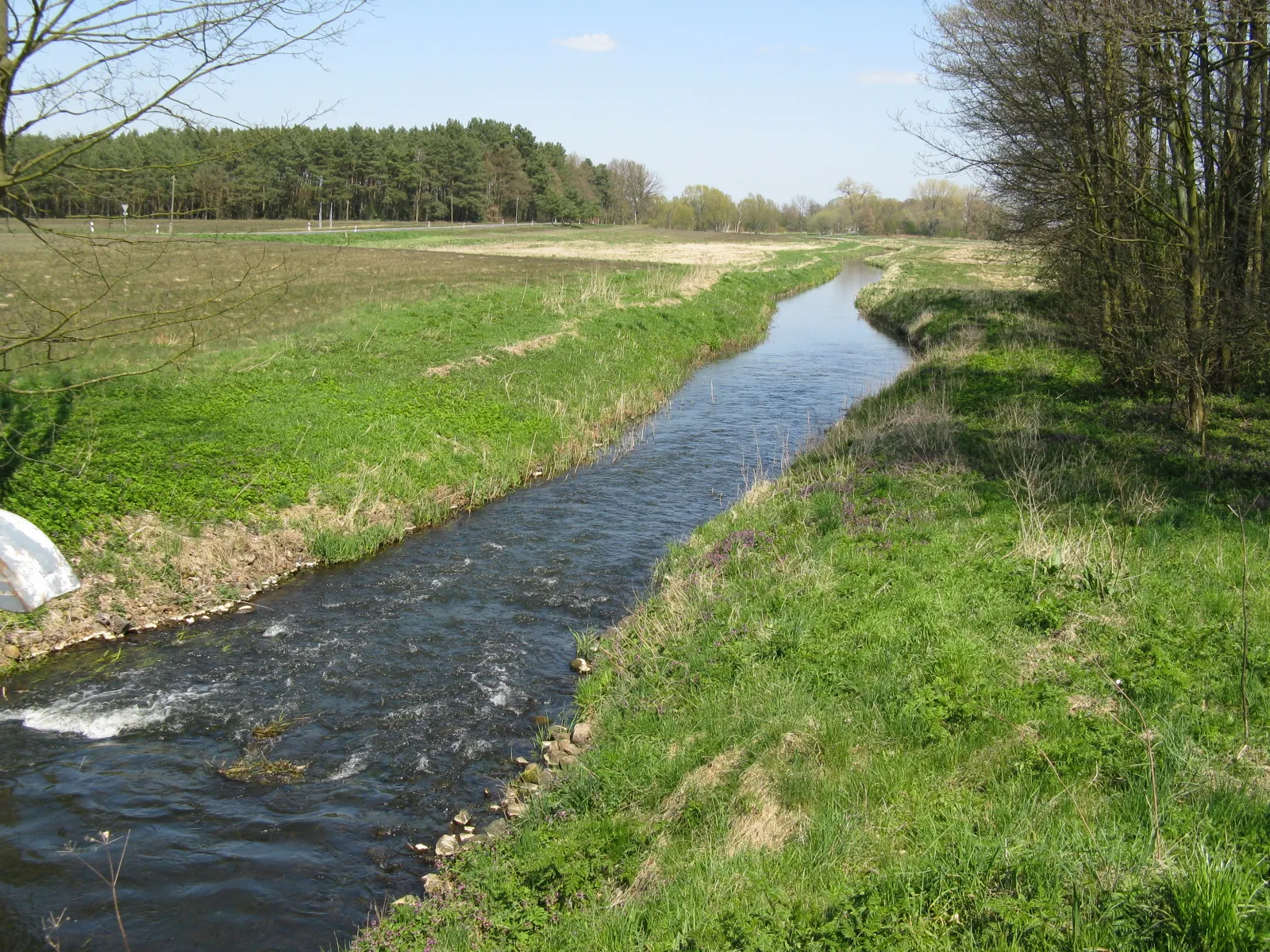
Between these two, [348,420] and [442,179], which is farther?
[442,179]

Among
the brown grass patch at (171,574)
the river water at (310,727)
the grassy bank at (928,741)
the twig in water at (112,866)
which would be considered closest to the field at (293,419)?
the brown grass patch at (171,574)

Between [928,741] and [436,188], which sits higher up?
[436,188]

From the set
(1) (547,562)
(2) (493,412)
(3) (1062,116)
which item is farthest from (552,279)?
(1) (547,562)

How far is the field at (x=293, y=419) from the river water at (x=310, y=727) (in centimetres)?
72

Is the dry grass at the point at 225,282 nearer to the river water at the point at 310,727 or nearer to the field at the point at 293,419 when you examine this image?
the field at the point at 293,419

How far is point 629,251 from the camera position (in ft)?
209

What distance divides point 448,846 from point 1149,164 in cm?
1477

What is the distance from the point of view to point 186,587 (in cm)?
1050

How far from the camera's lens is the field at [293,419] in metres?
10.4

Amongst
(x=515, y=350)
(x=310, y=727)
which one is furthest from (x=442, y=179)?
(x=310, y=727)

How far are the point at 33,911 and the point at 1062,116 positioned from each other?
16721 mm

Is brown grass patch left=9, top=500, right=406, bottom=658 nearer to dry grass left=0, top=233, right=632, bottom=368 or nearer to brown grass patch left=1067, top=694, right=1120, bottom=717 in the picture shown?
dry grass left=0, top=233, right=632, bottom=368

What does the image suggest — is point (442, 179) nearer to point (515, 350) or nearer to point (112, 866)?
point (515, 350)

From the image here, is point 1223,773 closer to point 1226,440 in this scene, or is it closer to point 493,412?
point 1226,440
